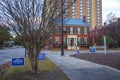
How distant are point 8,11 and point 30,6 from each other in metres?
1.08

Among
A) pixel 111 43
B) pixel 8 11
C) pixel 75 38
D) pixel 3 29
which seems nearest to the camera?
pixel 8 11

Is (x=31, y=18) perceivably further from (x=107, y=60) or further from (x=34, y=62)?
(x=107, y=60)

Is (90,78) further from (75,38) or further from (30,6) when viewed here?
(75,38)

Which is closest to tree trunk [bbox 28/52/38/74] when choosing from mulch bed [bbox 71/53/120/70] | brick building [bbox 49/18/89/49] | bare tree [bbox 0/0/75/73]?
bare tree [bbox 0/0/75/73]

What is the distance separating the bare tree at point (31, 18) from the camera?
1398 centimetres

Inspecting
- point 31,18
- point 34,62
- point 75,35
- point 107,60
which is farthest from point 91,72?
point 75,35

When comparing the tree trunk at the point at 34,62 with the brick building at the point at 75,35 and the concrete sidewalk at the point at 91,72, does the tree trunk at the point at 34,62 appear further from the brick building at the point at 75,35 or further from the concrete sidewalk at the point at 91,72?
the brick building at the point at 75,35

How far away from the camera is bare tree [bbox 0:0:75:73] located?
13984 millimetres

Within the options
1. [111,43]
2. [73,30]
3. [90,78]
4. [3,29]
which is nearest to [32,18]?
[3,29]

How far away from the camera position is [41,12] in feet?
46.7

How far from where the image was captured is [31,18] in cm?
1430

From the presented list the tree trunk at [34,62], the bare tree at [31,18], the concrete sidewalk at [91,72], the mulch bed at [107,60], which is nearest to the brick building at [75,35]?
the mulch bed at [107,60]

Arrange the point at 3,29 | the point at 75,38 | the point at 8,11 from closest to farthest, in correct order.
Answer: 1. the point at 8,11
2. the point at 3,29
3. the point at 75,38

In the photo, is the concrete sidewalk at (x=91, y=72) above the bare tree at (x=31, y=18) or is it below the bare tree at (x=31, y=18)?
below
